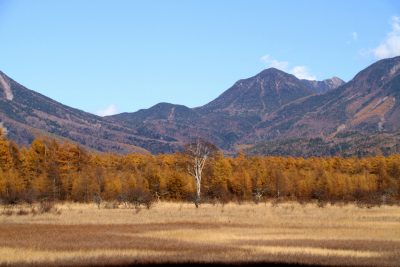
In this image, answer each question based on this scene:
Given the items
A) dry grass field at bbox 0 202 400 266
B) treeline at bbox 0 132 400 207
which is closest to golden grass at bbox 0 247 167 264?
dry grass field at bbox 0 202 400 266

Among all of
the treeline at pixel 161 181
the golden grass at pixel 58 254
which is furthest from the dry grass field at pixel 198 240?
the treeline at pixel 161 181

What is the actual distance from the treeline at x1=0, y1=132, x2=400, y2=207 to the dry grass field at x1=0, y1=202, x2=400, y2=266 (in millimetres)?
30764

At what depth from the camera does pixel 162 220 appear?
47.0m

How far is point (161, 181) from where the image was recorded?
318ft

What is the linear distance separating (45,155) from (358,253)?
3043 inches

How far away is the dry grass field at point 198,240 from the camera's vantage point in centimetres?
2555

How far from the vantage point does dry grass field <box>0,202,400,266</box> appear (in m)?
25.5

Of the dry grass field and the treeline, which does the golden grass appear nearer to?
the dry grass field

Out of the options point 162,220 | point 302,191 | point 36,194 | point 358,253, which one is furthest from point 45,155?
point 358,253

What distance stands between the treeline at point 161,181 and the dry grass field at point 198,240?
30764mm

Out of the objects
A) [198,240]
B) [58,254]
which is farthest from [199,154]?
[58,254]

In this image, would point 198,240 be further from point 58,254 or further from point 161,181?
point 161,181

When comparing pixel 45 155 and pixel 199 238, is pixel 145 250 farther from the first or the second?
pixel 45 155

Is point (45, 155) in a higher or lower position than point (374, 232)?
higher
